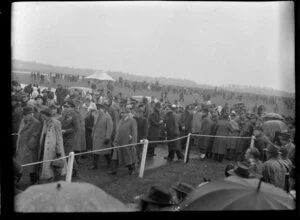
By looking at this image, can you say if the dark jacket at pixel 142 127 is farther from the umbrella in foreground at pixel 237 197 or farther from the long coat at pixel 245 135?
the umbrella in foreground at pixel 237 197

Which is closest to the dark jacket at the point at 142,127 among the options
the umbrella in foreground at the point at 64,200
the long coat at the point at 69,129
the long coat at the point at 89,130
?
the long coat at the point at 89,130

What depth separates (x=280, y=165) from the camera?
4246mm

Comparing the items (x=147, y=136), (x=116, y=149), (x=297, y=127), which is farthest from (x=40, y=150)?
(x=297, y=127)

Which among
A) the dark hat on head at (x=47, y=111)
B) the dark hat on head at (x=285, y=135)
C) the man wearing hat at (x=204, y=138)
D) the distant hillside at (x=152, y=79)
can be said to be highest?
the distant hillside at (x=152, y=79)

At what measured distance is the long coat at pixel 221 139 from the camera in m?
7.00

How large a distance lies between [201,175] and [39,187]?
13.3 feet

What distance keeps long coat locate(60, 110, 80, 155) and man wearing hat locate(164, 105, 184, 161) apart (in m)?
1.72

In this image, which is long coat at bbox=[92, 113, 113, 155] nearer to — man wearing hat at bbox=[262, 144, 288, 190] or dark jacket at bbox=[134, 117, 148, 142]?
dark jacket at bbox=[134, 117, 148, 142]

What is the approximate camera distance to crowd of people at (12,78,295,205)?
211 inches

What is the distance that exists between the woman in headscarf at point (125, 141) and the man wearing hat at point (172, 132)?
708 millimetres

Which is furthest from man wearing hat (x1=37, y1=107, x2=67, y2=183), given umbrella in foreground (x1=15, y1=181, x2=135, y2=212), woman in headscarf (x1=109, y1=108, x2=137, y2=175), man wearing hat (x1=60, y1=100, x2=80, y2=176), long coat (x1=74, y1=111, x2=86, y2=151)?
umbrella in foreground (x1=15, y1=181, x2=135, y2=212)

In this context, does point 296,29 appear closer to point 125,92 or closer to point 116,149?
point 125,92

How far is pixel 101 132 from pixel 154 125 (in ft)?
3.24

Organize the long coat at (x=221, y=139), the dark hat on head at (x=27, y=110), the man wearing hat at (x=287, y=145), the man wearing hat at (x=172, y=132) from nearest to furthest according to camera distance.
Answer: the man wearing hat at (x=287, y=145), the dark hat on head at (x=27, y=110), the man wearing hat at (x=172, y=132), the long coat at (x=221, y=139)
